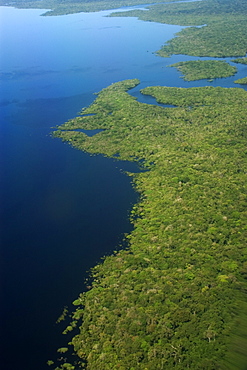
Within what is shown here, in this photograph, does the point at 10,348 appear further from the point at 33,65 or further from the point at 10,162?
the point at 33,65

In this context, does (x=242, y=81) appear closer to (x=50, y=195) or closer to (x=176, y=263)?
(x=50, y=195)

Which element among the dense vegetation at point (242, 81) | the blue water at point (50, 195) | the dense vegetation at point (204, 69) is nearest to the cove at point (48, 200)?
the blue water at point (50, 195)

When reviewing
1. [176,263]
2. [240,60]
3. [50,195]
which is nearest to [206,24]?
[240,60]

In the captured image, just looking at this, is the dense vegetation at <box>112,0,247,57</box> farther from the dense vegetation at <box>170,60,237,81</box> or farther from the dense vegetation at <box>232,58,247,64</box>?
the dense vegetation at <box>170,60,237,81</box>

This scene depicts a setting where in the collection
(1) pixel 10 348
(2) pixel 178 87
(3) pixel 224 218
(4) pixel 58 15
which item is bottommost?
(1) pixel 10 348

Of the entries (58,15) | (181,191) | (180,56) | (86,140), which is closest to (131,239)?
(181,191)
